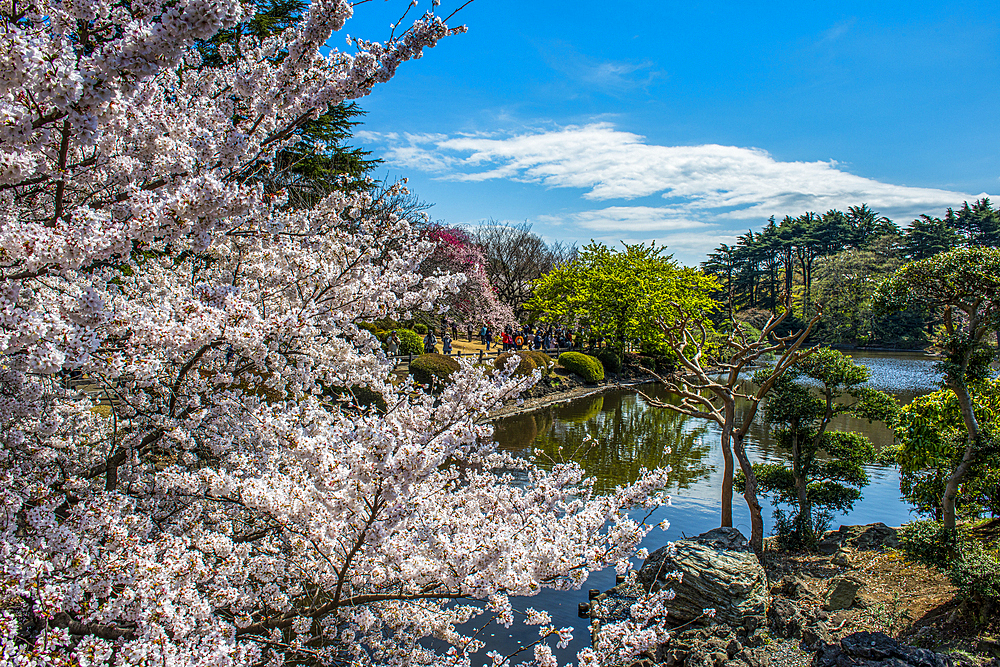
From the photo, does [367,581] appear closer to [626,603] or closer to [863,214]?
[626,603]

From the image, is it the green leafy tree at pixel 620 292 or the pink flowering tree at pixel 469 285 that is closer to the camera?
the green leafy tree at pixel 620 292

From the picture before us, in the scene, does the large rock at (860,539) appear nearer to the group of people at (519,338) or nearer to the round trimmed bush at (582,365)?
the group of people at (519,338)

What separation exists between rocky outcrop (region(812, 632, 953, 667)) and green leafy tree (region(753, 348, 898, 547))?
4247 mm

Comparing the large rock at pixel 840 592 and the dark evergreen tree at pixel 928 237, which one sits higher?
the dark evergreen tree at pixel 928 237

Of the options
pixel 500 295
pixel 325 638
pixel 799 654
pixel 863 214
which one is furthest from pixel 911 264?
pixel 863 214

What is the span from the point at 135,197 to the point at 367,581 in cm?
239

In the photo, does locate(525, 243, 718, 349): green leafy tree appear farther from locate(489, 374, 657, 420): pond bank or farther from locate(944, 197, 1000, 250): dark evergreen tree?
locate(944, 197, 1000, 250): dark evergreen tree

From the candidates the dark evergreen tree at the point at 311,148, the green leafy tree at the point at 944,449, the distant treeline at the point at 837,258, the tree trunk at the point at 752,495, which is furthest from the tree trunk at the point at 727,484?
the distant treeline at the point at 837,258

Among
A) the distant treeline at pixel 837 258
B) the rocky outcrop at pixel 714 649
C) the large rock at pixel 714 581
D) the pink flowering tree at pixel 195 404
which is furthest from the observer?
the distant treeline at pixel 837 258

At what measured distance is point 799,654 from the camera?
5254 mm

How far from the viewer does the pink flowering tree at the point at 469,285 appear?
104 feet

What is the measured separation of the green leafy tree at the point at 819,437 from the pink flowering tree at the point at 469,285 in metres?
23.2

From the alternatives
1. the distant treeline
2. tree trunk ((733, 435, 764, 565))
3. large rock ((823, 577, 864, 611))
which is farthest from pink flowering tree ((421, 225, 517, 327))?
large rock ((823, 577, 864, 611))

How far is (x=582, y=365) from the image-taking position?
26.1 meters
